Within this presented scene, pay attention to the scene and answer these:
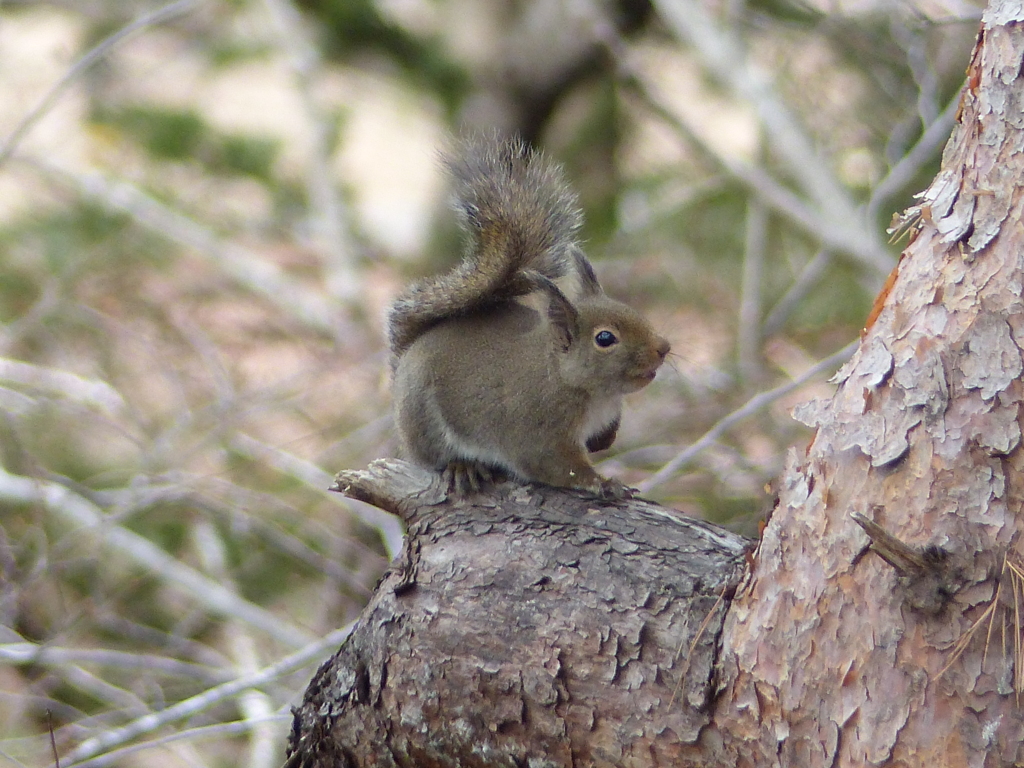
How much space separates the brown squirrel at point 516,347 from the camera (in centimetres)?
195

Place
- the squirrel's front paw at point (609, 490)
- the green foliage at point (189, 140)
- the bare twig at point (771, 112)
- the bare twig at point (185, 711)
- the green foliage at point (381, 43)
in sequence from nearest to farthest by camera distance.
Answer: the squirrel's front paw at point (609, 490)
the bare twig at point (185, 711)
the bare twig at point (771, 112)
the green foliage at point (189, 140)
the green foliage at point (381, 43)

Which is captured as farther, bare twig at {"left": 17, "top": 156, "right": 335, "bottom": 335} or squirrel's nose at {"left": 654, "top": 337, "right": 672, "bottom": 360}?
bare twig at {"left": 17, "top": 156, "right": 335, "bottom": 335}

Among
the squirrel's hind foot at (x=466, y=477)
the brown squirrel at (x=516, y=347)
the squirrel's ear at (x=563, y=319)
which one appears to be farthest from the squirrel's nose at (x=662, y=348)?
the squirrel's hind foot at (x=466, y=477)

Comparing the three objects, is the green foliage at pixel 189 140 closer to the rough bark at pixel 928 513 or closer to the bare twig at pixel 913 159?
the bare twig at pixel 913 159

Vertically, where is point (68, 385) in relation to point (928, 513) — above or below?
above

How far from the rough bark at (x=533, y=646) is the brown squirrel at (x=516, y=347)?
0.32 metres

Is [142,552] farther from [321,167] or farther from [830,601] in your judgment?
[830,601]

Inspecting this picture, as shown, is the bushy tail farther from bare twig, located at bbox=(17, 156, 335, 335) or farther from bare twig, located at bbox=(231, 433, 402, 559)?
bare twig, located at bbox=(17, 156, 335, 335)

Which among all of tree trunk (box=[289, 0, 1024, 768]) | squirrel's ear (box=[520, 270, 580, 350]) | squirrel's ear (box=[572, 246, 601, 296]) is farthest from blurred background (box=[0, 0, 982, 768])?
tree trunk (box=[289, 0, 1024, 768])

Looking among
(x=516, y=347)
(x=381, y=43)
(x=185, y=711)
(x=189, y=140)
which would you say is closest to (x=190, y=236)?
(x=189, y=140)

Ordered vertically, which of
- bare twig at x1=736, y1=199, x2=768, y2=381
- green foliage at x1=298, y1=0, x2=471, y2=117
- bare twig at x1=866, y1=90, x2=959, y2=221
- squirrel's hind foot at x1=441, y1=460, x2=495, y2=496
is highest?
green foliage at x1=298, y1=0, x2=471, y2=117

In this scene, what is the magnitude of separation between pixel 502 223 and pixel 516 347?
0.26m

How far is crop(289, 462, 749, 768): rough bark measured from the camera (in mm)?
1341

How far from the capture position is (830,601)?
120 centimetres
